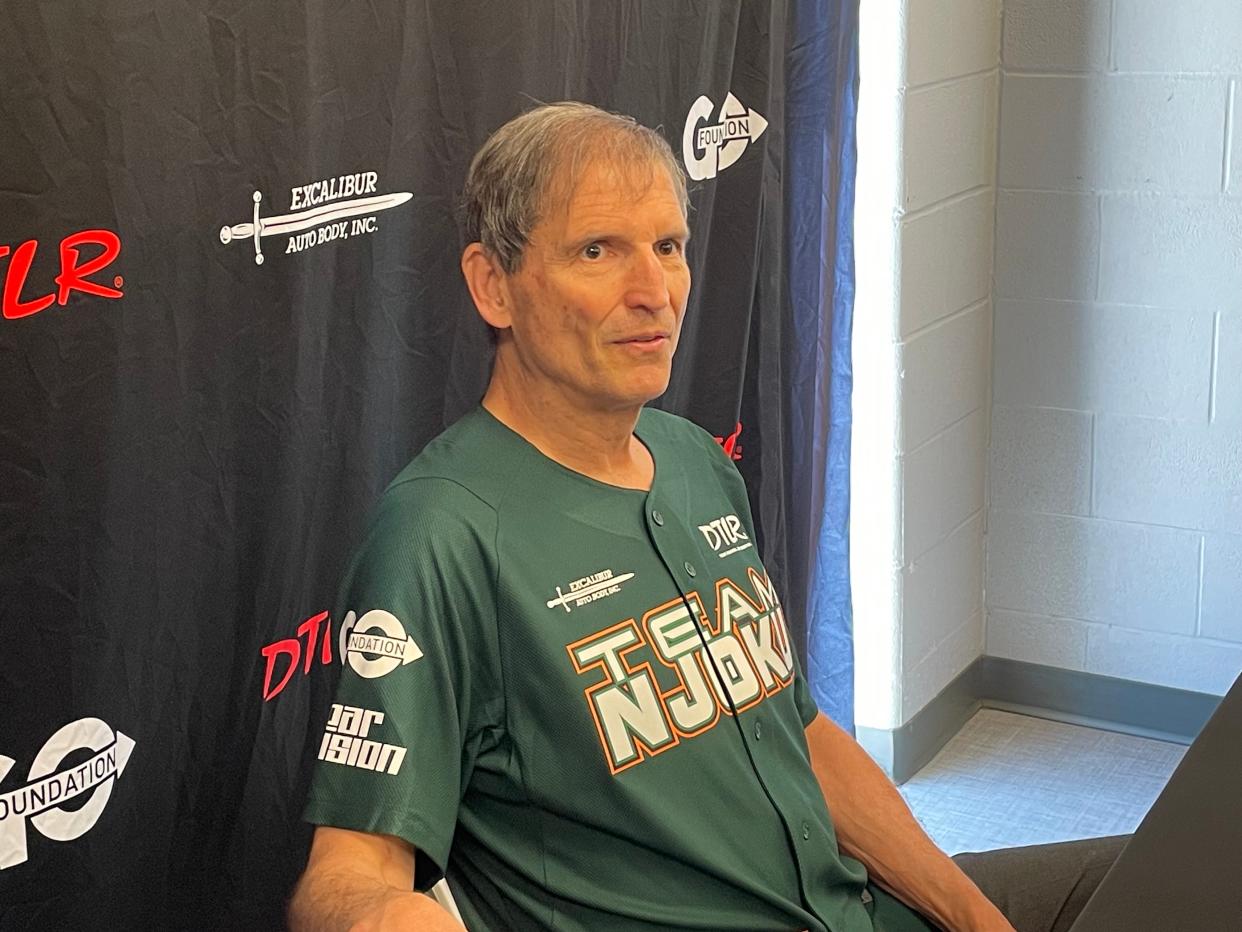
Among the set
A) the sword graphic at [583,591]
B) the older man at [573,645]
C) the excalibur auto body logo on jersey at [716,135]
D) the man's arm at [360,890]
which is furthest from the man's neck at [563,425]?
the excalibur auto body logo on jersey at [716,135]

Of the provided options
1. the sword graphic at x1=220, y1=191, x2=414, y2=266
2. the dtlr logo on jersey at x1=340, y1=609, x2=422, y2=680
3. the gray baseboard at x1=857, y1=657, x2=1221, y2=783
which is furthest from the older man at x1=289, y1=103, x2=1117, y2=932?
the gray baseboard at x1=857, y1=657, x2=1221, y2=783

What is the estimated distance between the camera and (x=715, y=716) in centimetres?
143

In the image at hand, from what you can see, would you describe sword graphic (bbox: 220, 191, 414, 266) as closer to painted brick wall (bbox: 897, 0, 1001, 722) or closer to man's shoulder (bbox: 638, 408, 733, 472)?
man's shoulder (bbox: 638, 408, 733, 472)

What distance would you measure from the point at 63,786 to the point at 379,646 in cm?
43

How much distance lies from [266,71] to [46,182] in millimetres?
290

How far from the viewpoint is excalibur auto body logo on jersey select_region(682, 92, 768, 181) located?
2318 millimetres

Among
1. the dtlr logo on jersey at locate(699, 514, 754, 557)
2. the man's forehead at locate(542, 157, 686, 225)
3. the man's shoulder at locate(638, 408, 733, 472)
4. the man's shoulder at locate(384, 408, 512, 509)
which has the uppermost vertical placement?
the man's forehead at locate(542, 157, 686, 225)

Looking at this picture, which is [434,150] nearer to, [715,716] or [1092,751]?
[715,716]

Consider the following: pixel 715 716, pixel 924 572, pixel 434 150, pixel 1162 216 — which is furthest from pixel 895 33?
pixel 715 716

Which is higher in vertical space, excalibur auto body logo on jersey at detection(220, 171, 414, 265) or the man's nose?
excalibur auto body logo on jersey at detection(220, 171, 414, 265)

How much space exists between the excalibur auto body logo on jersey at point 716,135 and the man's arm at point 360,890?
1299 mm

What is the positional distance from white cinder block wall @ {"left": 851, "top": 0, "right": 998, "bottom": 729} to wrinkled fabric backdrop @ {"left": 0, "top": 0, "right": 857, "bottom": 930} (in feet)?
2.80

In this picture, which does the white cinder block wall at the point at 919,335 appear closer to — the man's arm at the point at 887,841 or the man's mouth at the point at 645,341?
the man's arm at the point at 887,841

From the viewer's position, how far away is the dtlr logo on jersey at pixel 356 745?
125 centimetres
